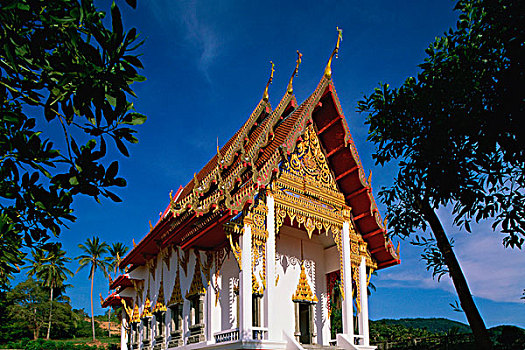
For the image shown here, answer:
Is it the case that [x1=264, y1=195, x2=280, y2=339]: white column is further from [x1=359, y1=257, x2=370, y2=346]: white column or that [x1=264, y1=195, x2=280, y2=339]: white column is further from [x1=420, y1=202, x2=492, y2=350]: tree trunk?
[x1=420, y1=202, x2=492, y2=350]: tree trunk

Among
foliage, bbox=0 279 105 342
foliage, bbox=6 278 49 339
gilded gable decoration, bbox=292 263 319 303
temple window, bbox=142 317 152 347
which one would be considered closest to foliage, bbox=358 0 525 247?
gilded gable decoration, bbox=292 263 319 303

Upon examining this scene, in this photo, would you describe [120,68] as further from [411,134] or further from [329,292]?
[329,292]

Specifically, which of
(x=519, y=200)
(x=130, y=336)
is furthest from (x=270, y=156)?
(x=130, y=336)

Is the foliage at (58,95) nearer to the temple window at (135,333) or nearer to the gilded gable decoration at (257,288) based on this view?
the gilded gable decoration at (257,288)

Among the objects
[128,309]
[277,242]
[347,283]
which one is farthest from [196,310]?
[128,309]

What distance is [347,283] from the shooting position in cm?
1186

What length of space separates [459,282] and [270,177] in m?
4.29

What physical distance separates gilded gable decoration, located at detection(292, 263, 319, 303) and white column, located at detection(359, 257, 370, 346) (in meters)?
1.23

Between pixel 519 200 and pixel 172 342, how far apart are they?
364 inches

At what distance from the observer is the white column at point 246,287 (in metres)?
9.48

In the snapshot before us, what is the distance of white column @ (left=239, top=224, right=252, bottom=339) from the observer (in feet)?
31.1

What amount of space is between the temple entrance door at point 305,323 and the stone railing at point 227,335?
2.82 meters

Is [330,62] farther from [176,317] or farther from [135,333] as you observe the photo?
[135,333]

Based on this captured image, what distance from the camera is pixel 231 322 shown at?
1120 cm
